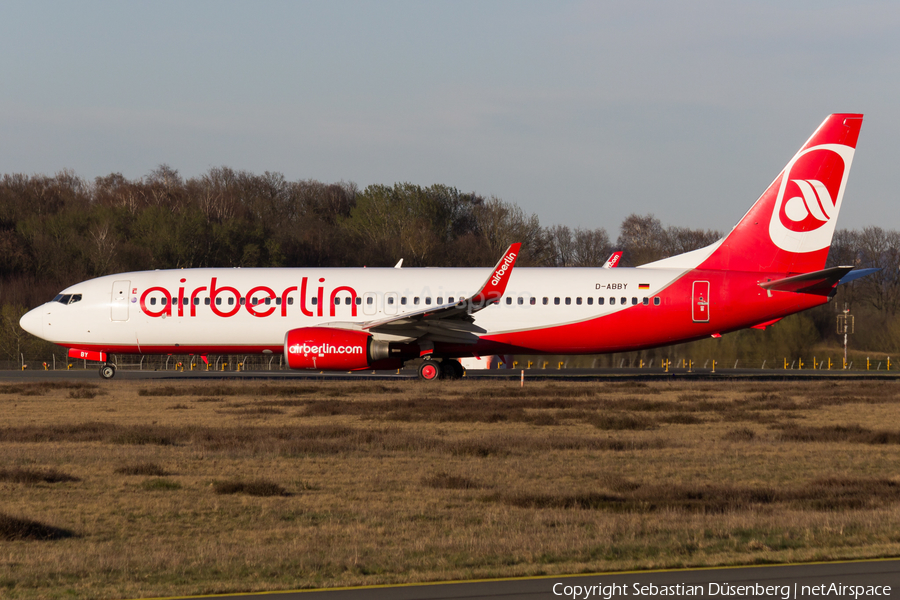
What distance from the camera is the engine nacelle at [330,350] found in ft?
104

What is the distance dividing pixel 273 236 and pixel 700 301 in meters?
54.7

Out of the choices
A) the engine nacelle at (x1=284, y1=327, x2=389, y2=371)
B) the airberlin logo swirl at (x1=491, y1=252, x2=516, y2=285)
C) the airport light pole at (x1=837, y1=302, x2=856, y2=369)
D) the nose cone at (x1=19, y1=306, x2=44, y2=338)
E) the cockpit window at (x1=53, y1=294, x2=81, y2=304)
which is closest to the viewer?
the airberlin logo swirl at (x1=491, y1=252, x2=516, y2=285)

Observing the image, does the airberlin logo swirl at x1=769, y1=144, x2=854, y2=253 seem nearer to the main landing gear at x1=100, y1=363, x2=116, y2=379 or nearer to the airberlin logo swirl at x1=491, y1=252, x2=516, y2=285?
the airberlin logo swirl at x1=491, y1=252, x2=516, y2=285

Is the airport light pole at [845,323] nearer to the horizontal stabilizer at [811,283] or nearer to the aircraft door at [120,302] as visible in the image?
the horizontal stabilizer at [811,283]

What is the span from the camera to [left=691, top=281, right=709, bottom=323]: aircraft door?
32938 mm

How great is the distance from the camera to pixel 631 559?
29.1 feet

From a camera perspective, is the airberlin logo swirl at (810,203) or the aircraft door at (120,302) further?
the aircraft door at (120,302)

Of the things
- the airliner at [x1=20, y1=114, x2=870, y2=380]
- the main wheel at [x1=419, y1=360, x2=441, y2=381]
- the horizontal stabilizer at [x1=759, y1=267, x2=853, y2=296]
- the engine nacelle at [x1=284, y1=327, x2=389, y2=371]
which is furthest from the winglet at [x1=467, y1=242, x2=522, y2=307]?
the horizontal stabilizer at [x1=759, y1=267, x2=853, y2=296]

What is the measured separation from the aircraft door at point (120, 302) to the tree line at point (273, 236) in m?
23.8

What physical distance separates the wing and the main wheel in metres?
1.36

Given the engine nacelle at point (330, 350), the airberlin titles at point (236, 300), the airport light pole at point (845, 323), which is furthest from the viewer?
the airport light pole at point (845, 323)

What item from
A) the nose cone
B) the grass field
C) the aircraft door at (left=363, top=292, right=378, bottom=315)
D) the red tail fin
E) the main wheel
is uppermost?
the red tail fin

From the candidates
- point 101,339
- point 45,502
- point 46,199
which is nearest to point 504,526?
point 45,502

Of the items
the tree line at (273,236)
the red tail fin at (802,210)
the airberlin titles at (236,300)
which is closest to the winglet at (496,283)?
the airberlin titles at (236,300)
